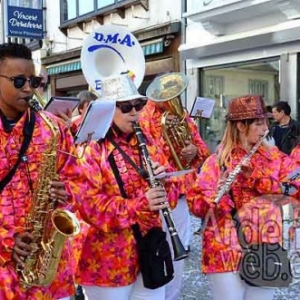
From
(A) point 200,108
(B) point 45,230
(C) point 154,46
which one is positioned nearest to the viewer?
(B) point 45,230

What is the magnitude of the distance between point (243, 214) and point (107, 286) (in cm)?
86

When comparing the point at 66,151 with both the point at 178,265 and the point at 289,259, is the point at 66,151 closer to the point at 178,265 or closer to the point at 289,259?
the point at 289,259

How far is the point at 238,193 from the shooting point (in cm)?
338

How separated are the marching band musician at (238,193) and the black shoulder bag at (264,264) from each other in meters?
0.03

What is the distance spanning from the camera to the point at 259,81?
36.3ft

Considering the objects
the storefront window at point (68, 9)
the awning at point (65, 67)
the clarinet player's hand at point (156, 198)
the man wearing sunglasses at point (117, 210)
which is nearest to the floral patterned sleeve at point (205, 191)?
the man wearing sunglasses at point (117, 210)

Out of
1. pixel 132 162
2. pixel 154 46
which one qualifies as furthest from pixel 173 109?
pixel 154 46

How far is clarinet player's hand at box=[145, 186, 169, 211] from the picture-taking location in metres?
2.87

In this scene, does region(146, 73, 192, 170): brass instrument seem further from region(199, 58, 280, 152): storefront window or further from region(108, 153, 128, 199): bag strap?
region(199, 58, 280, 152): storefront window

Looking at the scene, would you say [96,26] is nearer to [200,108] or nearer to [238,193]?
[200,108]

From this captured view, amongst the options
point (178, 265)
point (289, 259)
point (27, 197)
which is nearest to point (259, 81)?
point (178, 265)

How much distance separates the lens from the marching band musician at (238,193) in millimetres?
3314

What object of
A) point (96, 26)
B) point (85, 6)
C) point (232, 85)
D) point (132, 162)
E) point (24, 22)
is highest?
point (85, 6)

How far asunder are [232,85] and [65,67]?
7.10m
